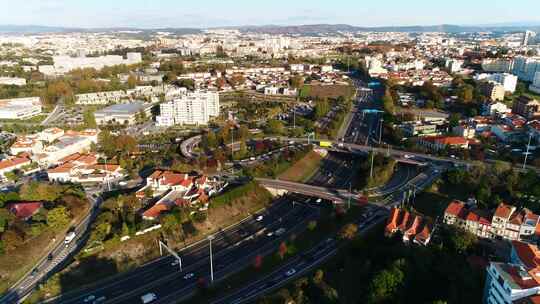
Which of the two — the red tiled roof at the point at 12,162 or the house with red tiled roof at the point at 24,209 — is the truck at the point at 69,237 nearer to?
the house with red tiled roof at the point at 24,209

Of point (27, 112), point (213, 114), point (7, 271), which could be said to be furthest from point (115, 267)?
point (27, 112)

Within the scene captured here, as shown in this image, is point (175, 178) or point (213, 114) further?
point (213, 114)

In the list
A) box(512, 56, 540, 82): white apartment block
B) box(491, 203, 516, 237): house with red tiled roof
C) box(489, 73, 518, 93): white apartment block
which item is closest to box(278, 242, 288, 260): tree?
box(491, 203, 516, 237): house with red tiled roof

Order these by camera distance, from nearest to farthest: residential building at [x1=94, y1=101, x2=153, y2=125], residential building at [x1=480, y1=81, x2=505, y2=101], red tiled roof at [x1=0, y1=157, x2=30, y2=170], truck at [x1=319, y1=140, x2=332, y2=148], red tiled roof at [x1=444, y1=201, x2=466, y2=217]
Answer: red tiled roof at [x1=444, y1=201, x2=466, y2=217], red tiled roof at [x1=0, y1=157, x2=30, y2=170], truck at [x1=319, y1=140, x2=332, y2=148], residential building at [x1=94, y1=101, x2=153, y2=125], residential building at [x1=480, y1=81, x2=505, y2=101]

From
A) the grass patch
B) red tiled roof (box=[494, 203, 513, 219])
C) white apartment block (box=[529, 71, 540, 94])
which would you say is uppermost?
white apartment block (box=[529, 71, 540, 94])

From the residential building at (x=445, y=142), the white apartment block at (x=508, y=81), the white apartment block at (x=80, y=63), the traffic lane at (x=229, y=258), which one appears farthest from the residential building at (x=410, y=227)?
the white apartment block at (x=80, y=63)

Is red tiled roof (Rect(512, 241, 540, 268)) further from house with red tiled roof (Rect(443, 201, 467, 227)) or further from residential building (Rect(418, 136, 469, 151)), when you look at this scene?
residential building (Rect(418, 136, 469, 151))

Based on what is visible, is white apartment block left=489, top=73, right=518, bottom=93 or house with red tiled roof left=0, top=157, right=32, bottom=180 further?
white apartment block left=489, top=73, right=518, bottom=93

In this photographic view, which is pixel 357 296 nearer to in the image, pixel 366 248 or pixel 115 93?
pixel 366 248

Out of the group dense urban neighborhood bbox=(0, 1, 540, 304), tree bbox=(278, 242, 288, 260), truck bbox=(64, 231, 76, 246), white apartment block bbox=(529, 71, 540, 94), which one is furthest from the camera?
white apartment block bbox=(529, 71, 540, 94)
